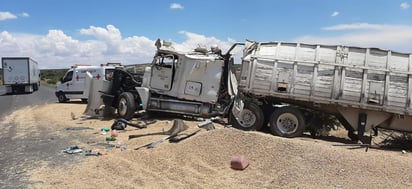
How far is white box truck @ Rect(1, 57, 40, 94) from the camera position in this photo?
36.8 m

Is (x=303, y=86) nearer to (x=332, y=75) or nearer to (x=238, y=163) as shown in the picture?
(x=332, y=75)

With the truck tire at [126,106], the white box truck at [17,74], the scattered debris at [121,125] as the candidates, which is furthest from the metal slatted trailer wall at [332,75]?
the white box truck at [17,74]

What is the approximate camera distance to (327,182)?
714 centimetres

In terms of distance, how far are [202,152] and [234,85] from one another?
6.09m

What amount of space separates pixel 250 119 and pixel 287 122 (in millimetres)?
1134

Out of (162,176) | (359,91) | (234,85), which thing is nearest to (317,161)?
(162,176)

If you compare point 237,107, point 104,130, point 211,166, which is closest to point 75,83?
point 104,130

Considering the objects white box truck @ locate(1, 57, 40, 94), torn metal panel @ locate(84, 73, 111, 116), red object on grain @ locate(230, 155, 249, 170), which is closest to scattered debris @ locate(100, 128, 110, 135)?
torn metal panel @ locate(84, 73, 111, 116)

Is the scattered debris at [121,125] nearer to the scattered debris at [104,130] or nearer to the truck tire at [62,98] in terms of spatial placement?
the scattered debris at [104,130]

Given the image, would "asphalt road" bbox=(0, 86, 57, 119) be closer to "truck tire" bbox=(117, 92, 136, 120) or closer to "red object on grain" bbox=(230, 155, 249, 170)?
"truck tire" bbox=(117, 92, 136, 120)

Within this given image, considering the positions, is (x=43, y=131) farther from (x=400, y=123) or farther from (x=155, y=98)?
(x=400, y=123)

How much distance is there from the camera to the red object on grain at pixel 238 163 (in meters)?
7.93

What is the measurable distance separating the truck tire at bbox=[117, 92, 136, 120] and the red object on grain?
8120 millimetres

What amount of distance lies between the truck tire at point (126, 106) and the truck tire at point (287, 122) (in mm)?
5590
